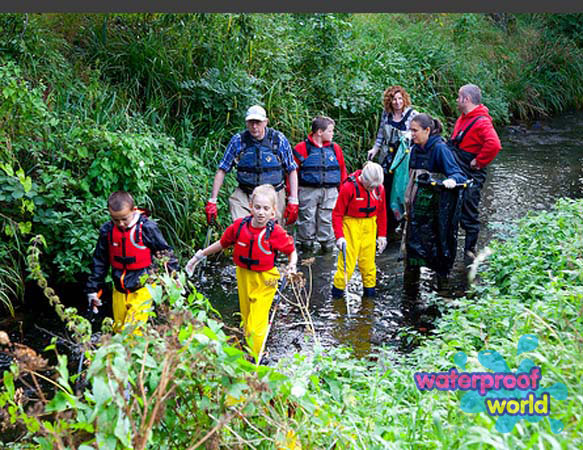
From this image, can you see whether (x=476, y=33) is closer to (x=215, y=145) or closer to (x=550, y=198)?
(x=550, y=198)

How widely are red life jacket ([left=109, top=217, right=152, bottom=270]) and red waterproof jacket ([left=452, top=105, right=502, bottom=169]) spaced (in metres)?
4.35

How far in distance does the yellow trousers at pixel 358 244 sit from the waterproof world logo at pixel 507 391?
3318mm

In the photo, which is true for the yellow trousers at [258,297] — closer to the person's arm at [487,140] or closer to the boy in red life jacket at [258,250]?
the boy in red life jacket at [258,250]

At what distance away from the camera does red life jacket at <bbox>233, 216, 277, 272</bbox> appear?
610cm

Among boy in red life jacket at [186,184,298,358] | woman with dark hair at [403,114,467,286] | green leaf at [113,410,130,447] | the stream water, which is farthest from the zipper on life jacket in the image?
woman with dark hair at [403,114,467,286]

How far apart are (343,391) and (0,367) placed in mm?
3407

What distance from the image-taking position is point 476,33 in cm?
1945

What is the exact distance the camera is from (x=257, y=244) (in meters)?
6.09

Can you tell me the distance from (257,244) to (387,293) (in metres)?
2.57

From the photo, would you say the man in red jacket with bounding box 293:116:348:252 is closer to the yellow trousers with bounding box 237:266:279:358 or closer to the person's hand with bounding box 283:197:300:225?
the person's hand with bounding box 283:197:300:225

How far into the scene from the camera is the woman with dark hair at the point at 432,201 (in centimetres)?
793

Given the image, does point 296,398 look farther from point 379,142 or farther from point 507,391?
point 379,142

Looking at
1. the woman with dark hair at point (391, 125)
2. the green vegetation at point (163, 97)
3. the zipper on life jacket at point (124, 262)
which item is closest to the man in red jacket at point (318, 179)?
the woman with dark hair at point (391, 125)

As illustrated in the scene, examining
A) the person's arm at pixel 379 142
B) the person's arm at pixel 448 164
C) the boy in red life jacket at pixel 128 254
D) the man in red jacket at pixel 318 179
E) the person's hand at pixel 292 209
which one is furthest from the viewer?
the person's arm at pixel 379 142
